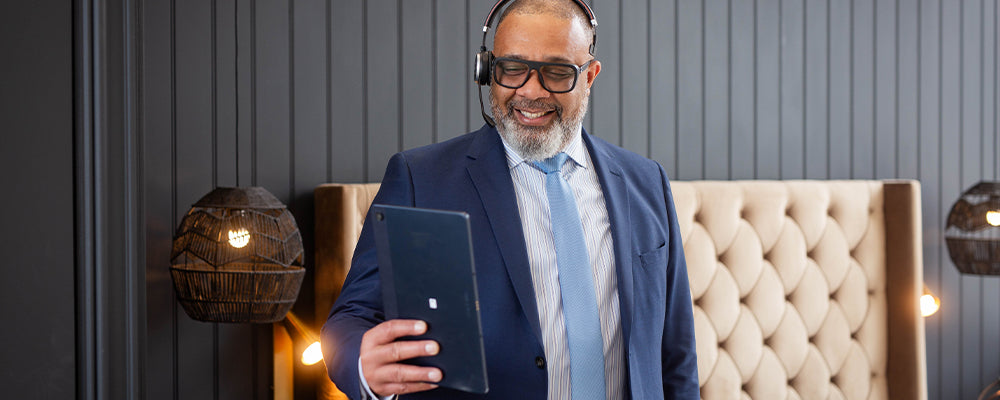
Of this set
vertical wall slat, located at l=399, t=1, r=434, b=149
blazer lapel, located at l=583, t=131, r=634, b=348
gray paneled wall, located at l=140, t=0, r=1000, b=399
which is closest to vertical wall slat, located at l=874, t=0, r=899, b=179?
gray paneled wall, located at l=140, t=0, r=1000, b=399

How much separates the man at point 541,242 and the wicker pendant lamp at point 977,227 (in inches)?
61.7

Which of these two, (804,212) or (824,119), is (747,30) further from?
(804,212)

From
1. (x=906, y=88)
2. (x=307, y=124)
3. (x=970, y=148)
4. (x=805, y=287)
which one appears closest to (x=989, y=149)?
(x=970, y=148)

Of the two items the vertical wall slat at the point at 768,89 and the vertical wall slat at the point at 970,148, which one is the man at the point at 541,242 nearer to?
the vertical wall slat at the point at 768,89

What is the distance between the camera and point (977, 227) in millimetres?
2375

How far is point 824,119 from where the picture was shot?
2.48 m

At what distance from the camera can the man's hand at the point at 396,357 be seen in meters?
0.84

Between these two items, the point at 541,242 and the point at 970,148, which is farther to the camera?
the point at 970,148

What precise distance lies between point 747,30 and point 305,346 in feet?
5.21

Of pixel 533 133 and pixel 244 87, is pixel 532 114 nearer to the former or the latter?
pixel 533 133

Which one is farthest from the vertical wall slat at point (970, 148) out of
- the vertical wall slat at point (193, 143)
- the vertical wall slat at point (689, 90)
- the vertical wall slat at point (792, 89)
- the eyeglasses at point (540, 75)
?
the vertical wall slat at point (193, 143)

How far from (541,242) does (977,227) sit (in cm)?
186

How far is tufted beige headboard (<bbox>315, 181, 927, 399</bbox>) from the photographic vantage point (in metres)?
2.14

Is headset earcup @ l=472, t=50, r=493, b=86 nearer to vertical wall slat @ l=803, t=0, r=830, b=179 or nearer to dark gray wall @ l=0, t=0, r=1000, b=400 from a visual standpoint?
dark gray wall @ l=0, t=0, r=1000, b=400
